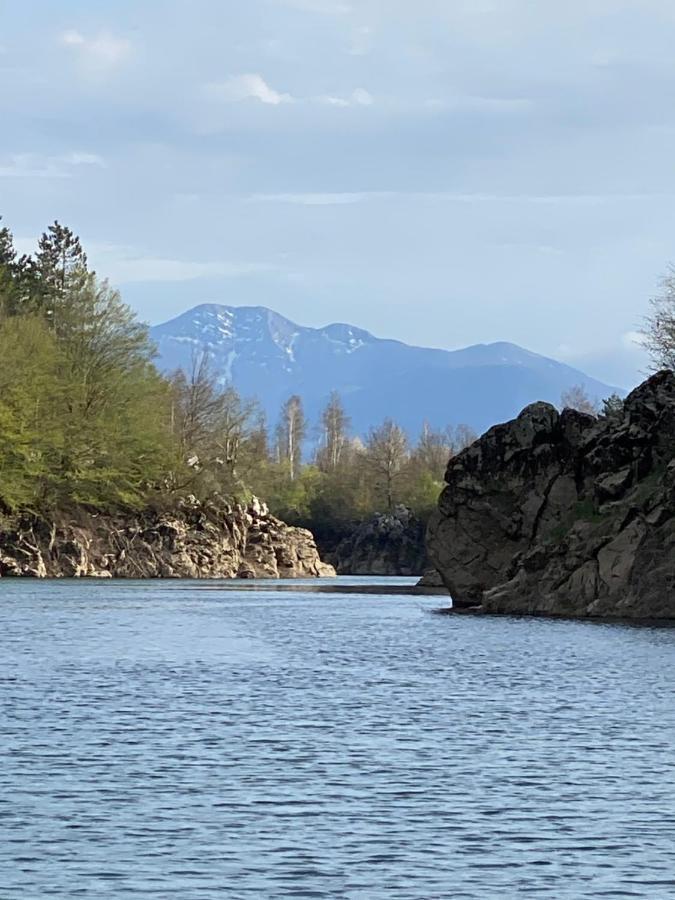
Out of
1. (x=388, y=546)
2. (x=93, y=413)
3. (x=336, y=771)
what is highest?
(x=93, y=413)

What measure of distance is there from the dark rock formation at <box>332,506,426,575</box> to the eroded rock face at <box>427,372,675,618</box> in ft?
282

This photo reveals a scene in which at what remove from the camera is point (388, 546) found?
166750 mm

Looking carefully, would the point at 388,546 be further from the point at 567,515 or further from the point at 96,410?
the point at 567,515

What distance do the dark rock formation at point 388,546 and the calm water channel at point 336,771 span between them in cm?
11558

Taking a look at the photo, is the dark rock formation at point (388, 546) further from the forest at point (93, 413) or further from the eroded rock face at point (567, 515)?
the eroded rock face at point (567, 515)

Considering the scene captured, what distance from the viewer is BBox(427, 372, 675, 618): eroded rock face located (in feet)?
204

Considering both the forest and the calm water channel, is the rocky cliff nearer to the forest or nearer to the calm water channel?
the forest

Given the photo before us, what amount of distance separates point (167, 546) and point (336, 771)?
325 ft

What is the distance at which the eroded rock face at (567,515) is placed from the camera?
62031 millimetres

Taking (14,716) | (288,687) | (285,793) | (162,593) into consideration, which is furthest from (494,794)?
(162,593)

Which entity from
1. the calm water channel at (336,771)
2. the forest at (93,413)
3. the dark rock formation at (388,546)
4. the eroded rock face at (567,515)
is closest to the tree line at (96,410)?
the forest at (93,413)

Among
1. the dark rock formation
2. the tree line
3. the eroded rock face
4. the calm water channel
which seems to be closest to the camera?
the calm water channel

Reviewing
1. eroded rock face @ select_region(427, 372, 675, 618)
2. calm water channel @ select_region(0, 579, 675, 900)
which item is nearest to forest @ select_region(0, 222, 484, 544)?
eroded rock face @ select_region(427, 372, 675, 618)

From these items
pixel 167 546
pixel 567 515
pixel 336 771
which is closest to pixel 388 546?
pixel 167 546
